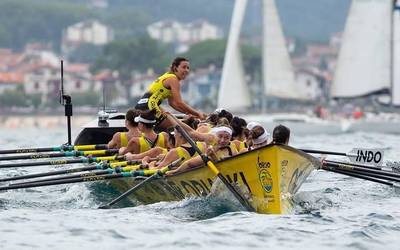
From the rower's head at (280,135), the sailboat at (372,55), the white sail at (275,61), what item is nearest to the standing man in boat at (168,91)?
the rower's head at (280,135)

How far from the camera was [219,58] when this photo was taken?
432 ft

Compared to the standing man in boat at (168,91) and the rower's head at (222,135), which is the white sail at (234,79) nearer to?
the standing man in boat at (168,91)

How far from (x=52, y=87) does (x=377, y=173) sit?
391 feet

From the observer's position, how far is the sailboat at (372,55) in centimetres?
5467

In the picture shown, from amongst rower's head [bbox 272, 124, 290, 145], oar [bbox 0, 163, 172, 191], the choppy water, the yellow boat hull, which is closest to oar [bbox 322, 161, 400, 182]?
the choppy water

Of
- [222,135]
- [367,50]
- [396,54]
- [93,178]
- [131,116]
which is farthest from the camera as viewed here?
[367,50]

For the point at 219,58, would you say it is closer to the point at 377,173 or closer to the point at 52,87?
the point at 52,87

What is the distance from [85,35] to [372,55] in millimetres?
135894

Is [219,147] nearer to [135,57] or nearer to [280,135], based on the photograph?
[280,135]

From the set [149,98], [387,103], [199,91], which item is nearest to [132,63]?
[199,91]

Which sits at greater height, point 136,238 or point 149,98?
point 149,98

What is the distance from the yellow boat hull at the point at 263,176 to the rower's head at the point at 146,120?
1996 mm

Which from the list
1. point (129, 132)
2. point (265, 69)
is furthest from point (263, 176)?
point (265, 69)

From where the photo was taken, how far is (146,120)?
1892 centimetres
